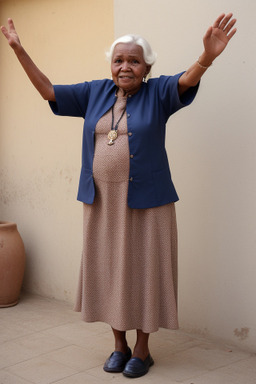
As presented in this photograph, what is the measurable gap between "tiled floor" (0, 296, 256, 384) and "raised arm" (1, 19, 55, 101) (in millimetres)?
1671

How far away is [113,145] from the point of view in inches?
135

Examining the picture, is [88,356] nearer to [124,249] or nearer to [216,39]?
[124,249]

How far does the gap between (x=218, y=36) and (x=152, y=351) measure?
2097mm

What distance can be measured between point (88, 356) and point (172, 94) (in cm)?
178

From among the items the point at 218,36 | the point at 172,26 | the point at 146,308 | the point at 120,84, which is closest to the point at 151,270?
the point at 146,308

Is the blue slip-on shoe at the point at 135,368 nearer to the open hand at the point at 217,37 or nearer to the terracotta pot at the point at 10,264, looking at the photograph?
the open hand at the point at 217,37

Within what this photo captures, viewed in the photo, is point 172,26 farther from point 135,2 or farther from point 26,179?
point 26,179

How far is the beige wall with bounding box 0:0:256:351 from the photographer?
3.82 meters

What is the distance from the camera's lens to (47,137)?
541cm

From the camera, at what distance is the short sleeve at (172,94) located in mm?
3311

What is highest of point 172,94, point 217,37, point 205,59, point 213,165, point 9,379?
point 217,37

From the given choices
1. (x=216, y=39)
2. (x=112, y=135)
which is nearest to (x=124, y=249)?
(x=112, y=135)

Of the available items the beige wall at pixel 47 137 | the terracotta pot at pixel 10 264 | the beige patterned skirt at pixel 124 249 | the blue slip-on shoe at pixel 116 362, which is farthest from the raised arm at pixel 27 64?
the terracotta pot at pixel 10 264

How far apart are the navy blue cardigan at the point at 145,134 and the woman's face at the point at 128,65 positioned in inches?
4.2
